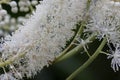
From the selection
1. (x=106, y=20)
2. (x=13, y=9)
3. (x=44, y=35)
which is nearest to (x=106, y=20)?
(x=106, y=20)

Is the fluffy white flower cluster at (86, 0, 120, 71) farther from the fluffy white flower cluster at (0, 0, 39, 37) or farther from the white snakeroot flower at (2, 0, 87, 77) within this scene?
the fluffy white flower cluster at (0, 0, 39, 37)

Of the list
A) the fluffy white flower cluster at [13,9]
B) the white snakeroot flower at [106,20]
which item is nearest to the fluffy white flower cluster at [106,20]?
the white snakeroot flower at [106,20]

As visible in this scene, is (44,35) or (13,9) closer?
(44,35)

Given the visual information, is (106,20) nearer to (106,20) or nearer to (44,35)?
(106,20)

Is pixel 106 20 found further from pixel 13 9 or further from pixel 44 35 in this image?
pixel 13 9

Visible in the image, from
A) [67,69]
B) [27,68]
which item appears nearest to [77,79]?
[67,69]
